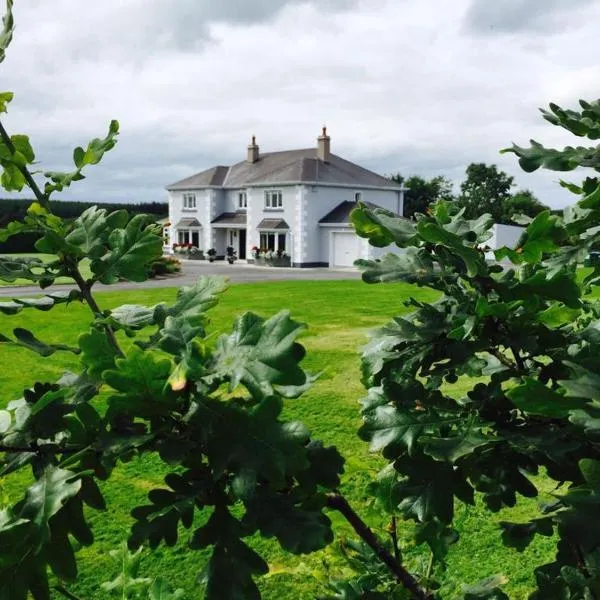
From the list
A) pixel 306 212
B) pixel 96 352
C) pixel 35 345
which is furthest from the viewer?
pixel 306 212

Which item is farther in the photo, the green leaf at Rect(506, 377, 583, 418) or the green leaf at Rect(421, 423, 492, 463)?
the green leaf at Rect(421, 423, 492, 463)

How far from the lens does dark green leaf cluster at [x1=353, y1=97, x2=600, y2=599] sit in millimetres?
1294

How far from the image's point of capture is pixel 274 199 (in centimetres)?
3934

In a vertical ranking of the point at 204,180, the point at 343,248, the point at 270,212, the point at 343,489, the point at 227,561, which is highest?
the point at 204,180

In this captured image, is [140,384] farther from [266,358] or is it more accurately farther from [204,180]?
[204,180]

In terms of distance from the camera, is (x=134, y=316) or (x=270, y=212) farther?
(x=270, y=212)

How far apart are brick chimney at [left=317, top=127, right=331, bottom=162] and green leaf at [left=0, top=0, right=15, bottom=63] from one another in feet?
129

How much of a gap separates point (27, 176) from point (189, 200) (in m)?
45.2

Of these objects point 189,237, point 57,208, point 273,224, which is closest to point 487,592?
point 273,224

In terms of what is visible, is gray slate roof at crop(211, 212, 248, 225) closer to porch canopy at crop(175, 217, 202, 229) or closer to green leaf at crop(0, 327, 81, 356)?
porch canopy at crop(175, 217, 202, 229)

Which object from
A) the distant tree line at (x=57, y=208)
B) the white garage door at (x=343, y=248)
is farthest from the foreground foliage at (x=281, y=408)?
the distant tree line at (x=57, y=208)

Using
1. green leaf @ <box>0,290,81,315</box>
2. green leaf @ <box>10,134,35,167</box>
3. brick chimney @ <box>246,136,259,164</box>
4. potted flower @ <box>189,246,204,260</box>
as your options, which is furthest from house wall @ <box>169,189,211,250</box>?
green leaf @ <box>0,290,81,315</box>

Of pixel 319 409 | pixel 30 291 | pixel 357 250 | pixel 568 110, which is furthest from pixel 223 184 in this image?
pixel 568 110

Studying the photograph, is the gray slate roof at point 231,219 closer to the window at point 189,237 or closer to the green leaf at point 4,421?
the window at point 189,237
